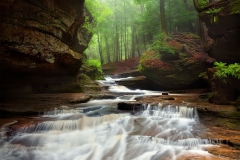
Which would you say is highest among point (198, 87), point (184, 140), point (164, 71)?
point (164, 71)

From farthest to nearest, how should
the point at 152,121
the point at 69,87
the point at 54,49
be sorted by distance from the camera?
the point at 69,87
the point at 54,49
the point at 152,121

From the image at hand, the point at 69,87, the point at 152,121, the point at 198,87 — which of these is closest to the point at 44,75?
the point at 69,87

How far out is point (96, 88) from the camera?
1562cm

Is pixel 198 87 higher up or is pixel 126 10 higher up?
pixel 126 10

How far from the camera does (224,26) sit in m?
10.2

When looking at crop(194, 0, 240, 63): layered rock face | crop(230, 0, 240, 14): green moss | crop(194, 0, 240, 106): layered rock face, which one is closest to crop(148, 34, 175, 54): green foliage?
crop(194, 0, 240, 106): layered rock face

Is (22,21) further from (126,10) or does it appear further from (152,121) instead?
(126,10)

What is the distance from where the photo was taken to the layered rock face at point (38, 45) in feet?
31.7

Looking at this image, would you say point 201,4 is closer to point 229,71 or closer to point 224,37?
point 224,37

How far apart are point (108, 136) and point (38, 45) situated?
6.91 m

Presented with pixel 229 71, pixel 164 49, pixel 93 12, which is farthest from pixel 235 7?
pixel 93 12

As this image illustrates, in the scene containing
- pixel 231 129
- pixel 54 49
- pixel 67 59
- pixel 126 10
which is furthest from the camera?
pixel 126 10

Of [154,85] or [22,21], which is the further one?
[154,85]

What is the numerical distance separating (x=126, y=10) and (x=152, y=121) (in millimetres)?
28132
